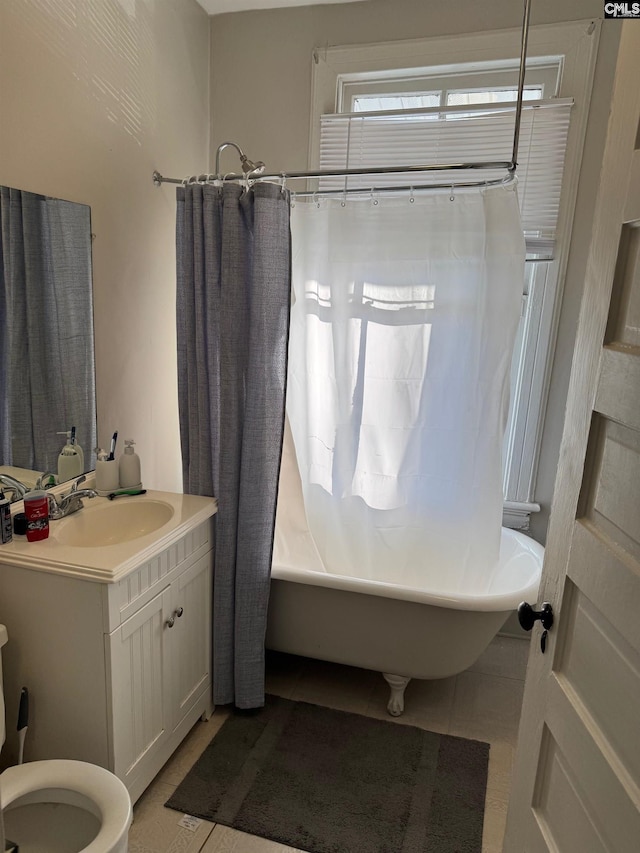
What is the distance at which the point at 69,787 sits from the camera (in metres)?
1.39

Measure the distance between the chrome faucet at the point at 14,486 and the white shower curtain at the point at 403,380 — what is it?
992 mm

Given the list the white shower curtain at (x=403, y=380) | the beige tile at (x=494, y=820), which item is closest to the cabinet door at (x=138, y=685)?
the white shower curtain at (x=403, y=380)

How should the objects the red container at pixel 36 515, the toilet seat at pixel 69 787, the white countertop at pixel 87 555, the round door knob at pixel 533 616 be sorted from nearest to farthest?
the round door knob at pixel 533 616 < the toilet seat at pixel 69 787 < the white countertop at pixel 87 555 < the red container at pixel 36 515

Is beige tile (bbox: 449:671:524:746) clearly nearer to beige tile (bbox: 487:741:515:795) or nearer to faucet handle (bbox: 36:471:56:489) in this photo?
beige tile (bbox: 487:741:515:795)

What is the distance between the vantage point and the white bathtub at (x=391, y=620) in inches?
80.1

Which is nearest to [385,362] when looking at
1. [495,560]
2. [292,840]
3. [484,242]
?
[484,242]

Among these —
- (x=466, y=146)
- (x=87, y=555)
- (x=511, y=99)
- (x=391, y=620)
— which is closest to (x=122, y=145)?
(x=466, y=146)

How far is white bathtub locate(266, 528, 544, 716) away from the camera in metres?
2.04

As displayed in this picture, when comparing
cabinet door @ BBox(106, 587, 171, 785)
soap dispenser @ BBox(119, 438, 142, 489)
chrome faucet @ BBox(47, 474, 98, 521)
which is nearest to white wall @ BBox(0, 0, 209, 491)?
soap dispenser @ BBox(119, 438, 142, 489)

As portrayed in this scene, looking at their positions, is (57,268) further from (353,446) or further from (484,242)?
(484,242)

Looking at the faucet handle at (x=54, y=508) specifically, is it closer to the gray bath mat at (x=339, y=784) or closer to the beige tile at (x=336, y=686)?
the gray bath mat at (x=339, y=784)

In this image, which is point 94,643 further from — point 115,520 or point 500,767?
point 500,767

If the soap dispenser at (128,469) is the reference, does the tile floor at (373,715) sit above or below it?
below

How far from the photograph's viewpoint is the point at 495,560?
7.64 ft
